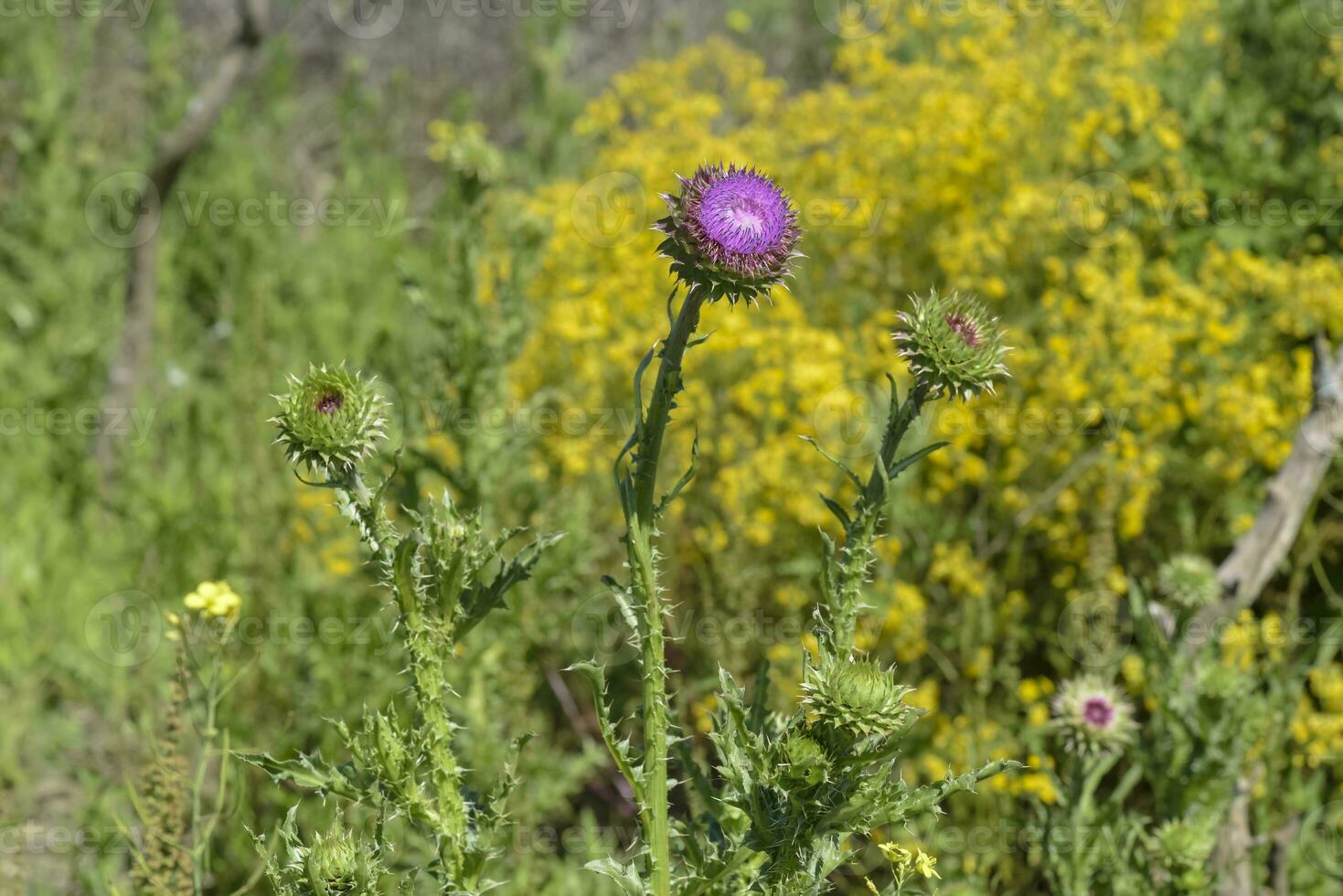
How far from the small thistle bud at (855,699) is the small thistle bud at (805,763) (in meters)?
0.05

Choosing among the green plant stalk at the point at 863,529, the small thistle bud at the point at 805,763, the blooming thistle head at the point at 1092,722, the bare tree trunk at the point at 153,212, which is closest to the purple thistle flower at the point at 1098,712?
the blooming thistle head at the point at 1092,722

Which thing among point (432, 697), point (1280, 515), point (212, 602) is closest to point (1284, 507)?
point (1280, 515)

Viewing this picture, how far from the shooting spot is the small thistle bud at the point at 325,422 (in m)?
1.66

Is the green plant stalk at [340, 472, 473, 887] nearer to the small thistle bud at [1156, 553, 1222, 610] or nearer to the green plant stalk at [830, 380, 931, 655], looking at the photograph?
the green plant stalk at [830, 380, 931, 655]

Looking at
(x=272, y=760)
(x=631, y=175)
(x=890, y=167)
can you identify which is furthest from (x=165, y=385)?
(x=272, y=760)

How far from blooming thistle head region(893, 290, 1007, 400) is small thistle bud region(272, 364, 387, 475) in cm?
86

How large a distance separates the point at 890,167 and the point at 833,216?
1.37 feet

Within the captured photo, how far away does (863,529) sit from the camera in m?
1.76

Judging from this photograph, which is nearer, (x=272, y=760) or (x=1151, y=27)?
(x=272, y=760)

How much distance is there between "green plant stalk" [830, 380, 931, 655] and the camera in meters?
1.73

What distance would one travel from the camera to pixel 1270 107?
5.06 metres

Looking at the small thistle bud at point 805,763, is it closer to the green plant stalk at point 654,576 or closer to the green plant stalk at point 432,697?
the green plant stalk at point 654,576

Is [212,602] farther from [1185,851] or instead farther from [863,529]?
[1185,851]

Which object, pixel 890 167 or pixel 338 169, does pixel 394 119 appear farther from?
pixel 890 167
